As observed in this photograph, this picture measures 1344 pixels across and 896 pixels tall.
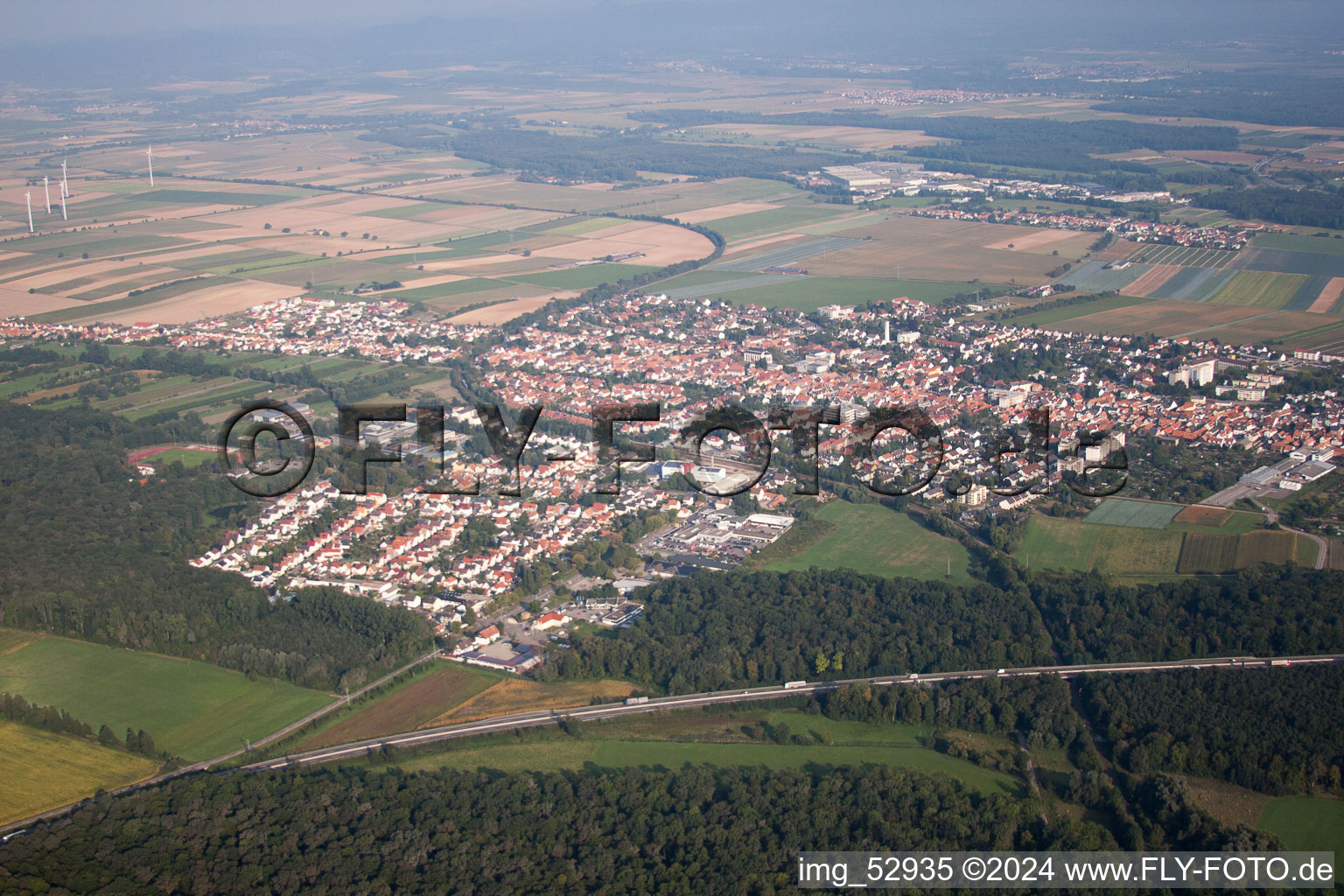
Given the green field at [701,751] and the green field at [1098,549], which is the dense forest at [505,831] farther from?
the green field at [1098,549]

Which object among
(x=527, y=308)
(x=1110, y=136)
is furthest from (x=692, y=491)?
(x=1110, y=136)

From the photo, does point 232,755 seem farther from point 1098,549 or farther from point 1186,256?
point 1186,256

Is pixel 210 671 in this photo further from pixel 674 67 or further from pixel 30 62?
pixel 30 62

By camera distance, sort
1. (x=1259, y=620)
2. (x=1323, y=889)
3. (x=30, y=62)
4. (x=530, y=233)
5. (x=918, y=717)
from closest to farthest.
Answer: (x=1323, y=889) → (x=918, y=717) → (x=1259, y=620) → (x=530, y=233) → (x=30, y=62)

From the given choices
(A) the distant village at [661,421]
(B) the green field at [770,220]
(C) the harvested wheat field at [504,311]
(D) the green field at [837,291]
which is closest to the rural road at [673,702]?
(A) the distant village at [661,421]

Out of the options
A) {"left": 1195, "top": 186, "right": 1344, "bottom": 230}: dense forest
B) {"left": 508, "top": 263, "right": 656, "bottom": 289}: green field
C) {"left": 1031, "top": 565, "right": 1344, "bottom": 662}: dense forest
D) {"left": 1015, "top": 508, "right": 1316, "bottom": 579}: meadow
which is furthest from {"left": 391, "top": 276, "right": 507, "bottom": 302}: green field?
{"left": 1195, "top": 186, "right": 1344, "bottom": 230}: dense forest

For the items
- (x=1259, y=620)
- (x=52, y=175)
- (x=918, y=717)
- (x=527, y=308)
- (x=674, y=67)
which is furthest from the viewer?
(x=674, y=67)
